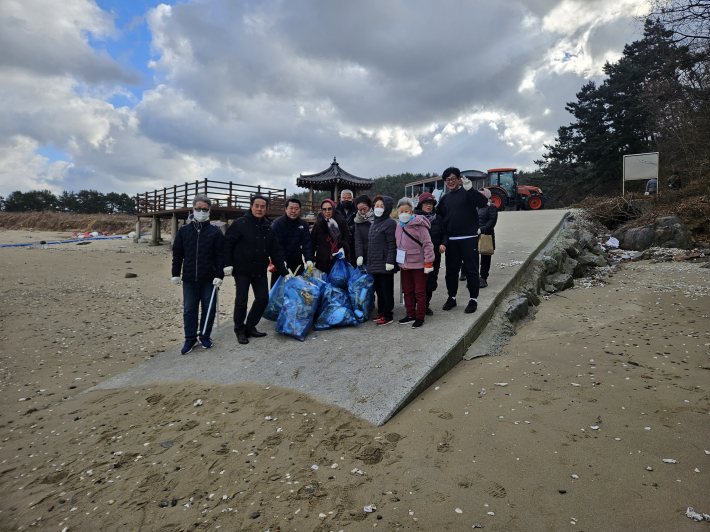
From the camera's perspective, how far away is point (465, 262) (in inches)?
181

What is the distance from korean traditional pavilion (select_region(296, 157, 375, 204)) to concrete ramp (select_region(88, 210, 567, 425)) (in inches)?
709

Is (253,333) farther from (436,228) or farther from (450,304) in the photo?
(436,228)

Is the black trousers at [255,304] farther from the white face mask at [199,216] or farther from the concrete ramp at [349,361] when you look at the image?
the white face mask at [199,216]

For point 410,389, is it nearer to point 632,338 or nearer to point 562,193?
point 632,338

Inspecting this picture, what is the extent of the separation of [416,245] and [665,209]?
1000 centimetres

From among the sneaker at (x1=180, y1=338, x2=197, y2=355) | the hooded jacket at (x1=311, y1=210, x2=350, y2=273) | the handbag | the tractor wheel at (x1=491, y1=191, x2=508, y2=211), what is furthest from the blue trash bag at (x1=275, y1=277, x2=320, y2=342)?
the tractor wheel at (x1=491, y1=191, x2=508, y2=211)

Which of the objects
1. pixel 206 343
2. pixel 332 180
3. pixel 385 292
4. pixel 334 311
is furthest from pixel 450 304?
pixel 332 180

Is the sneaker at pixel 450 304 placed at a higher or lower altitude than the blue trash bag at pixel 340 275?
lower

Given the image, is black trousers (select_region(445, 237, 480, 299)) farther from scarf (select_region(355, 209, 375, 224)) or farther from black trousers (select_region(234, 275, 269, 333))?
black trousers (select_region(234, 275, 269, 333))

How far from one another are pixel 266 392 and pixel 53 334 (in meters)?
4.52

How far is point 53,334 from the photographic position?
5699mm

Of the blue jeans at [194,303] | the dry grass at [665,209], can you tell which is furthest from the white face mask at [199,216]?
the dry grass at [665,209]

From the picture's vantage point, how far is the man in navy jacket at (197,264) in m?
4.34

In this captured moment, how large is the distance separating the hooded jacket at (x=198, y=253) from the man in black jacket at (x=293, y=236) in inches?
29.0
